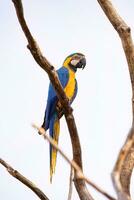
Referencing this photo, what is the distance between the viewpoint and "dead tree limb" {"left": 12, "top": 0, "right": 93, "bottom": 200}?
2.14 m

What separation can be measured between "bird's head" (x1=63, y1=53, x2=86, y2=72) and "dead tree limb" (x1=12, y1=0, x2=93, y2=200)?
3.47 m

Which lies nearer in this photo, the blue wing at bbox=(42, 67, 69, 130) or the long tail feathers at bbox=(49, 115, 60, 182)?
the long tail feathers at bbox=(49, 115, 60, 182)

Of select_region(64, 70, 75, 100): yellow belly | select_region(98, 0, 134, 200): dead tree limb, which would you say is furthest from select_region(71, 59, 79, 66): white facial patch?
select_region(98, 0, 134, 200): dead tree limb

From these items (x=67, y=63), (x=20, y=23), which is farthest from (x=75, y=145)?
(x=67, y=63)

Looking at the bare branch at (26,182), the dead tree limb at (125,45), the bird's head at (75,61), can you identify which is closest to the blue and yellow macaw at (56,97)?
the bird's head at (75,61)

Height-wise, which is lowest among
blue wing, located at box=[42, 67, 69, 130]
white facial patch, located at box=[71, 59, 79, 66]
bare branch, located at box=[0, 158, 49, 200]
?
bare branch, located at box=[0, 158, 49, 200]

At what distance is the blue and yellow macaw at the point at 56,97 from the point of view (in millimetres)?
4336

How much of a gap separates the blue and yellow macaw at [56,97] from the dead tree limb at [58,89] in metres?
0.79

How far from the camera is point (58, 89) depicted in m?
2.57

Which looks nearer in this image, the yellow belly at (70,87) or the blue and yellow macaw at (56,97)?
the blue and yellow macaw at (56,97)

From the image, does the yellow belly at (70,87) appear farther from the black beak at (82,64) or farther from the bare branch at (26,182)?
the bare branch at (26,182)

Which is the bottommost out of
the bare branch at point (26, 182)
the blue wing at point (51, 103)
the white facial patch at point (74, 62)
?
the bare branch at point (26, 182)

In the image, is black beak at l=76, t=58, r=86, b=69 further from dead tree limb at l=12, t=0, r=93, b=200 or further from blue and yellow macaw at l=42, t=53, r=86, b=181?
dead tree limb at l=12, t=0, r=93, b=200

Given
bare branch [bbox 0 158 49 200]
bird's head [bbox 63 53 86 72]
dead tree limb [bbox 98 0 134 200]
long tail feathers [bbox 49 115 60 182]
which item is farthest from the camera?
bird's head [bbox 63 53 86 72]
